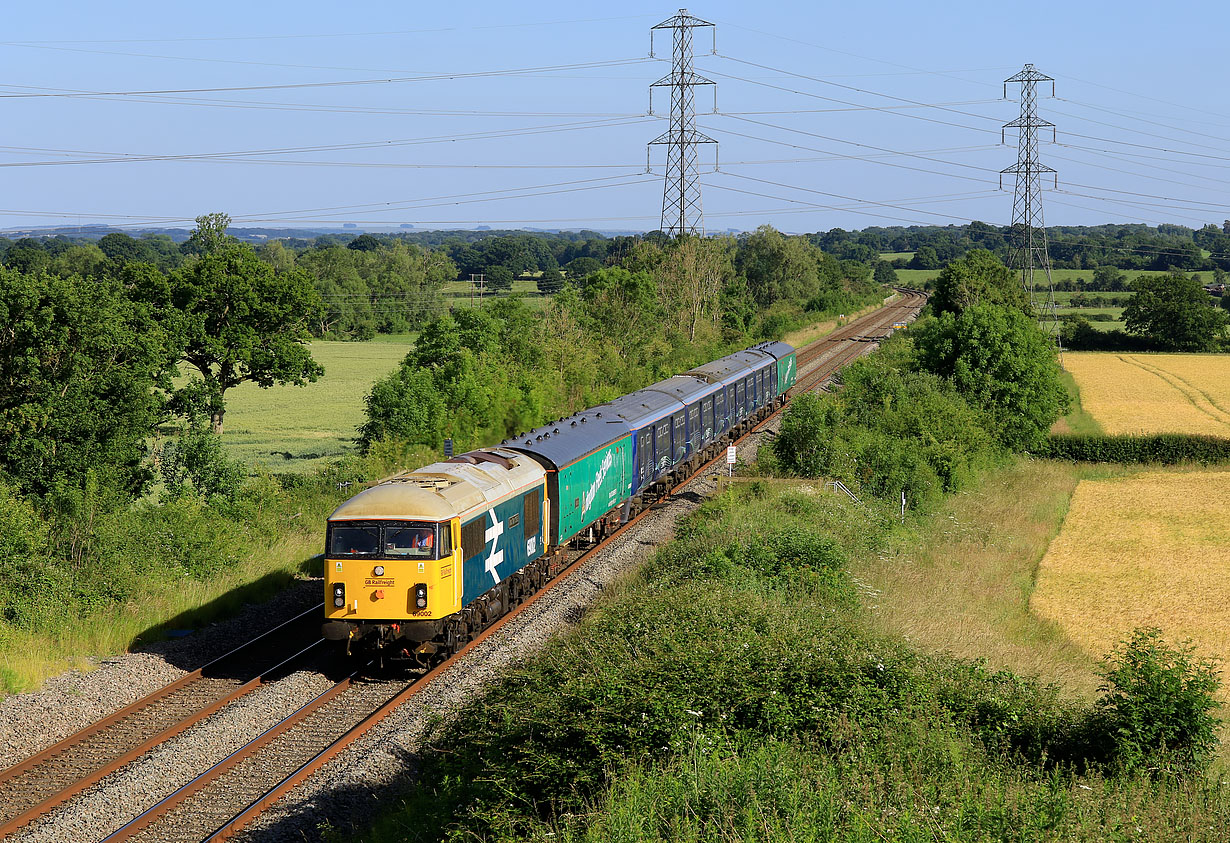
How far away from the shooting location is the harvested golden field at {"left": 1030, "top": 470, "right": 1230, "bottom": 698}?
26.0 m

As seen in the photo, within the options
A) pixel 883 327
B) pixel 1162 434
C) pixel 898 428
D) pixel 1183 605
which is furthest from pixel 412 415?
pixel 883 327

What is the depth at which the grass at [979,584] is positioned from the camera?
19859 mm

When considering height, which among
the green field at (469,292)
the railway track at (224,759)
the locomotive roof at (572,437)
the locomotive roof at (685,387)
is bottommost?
the railway track at (224,759)

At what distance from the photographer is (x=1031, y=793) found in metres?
10.2

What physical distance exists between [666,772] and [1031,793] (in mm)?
3509

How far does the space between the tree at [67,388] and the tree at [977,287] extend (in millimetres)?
52905

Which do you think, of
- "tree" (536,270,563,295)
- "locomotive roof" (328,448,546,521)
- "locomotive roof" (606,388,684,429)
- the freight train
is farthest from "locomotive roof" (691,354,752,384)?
"tree" (536,270,563,295)

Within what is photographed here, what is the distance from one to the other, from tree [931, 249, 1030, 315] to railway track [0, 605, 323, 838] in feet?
187

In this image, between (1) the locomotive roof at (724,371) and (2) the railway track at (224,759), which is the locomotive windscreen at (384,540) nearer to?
(2) the railway track at (224,759)

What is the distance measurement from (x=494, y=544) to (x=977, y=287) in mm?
57565

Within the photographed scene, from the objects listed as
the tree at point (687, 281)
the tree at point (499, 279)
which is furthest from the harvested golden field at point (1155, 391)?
the tree at point (499, 279)

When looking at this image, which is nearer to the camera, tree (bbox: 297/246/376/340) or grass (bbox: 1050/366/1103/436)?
grass (bbox: 1050/366/1103/436)

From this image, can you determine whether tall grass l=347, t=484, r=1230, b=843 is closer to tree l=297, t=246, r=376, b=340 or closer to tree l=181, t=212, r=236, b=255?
tree l=181, t=212, r=236, b=255

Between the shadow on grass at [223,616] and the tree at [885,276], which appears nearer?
the shadow on grass at [223,616]
